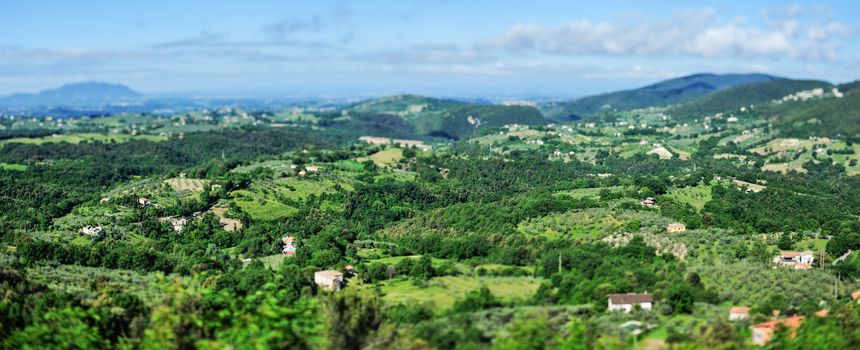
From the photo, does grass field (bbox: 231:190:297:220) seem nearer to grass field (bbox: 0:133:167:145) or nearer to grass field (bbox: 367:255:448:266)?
grass field (bbox: 367:255:448:266)

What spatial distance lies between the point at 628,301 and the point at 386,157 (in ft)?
241

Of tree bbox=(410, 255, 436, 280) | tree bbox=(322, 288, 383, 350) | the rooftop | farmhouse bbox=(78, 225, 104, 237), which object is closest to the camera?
tree bbox=(322, 288, 383, 350)

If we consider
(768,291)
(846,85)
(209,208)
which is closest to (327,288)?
(768,291)

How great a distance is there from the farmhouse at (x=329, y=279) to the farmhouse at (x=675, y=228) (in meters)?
23.7

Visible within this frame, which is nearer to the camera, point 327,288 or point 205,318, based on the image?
point 205,318

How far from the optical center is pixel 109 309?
33.7 meters

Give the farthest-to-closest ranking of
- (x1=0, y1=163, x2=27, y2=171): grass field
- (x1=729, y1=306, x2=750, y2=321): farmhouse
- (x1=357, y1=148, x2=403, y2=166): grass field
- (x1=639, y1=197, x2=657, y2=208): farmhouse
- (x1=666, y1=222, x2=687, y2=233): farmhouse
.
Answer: (x1=357, y1=148, x2=403, y2=166): grass field, (x1=0, y1=163, x2=27, y2=171): grass field, (x1=639, y1=197, x2=657, y2=208): farmhouse, (x1=666, y1=222, x2=687, y2=233): farmhouse, (x1=729, y1=306, x2=750, y2=321): farmhouse

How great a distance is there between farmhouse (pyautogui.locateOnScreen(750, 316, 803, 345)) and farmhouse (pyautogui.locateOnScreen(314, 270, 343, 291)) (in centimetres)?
2150

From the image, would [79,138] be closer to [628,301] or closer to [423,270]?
[423,270]

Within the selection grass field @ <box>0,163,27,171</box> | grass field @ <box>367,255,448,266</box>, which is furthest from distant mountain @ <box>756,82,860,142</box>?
grass field @ <box>0,163,27,171</box>

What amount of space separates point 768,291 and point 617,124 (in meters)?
135

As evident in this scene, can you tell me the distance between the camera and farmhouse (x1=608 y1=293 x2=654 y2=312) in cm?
3578

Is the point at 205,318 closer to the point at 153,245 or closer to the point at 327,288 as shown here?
the point at 327,288

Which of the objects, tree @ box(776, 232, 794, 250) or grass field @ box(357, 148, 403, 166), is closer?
tree @ box(776, 232, 794, 250)
